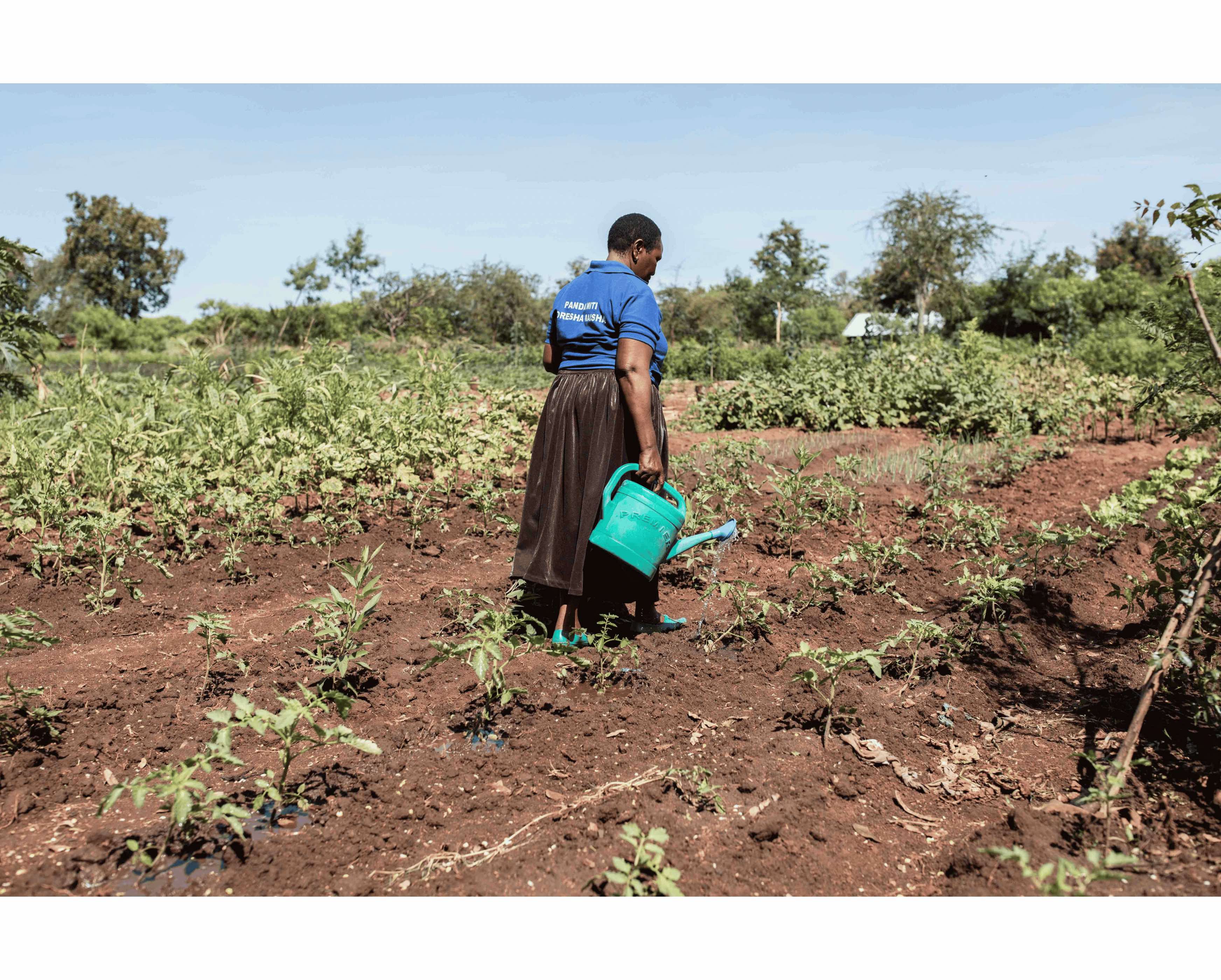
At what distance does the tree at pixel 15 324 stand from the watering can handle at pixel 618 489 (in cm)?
428

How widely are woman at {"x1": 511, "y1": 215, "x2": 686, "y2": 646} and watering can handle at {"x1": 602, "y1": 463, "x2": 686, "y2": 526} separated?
6 cm

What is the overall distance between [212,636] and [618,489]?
149 centimetres

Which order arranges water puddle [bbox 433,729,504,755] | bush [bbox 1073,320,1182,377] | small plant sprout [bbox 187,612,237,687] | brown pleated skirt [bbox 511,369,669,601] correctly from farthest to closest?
1. bush [bbox 1073,320,1182,377]
2. brown pleated skirt [bbox 511,369,669,601]
3. small plant sprout [bbox 187,612,237,687]
4. water puddle [bbox 433,729,504,755]

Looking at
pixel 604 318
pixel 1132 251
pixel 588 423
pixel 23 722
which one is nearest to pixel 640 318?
pixel 604 318

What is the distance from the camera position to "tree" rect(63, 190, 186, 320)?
→ 40688 mm

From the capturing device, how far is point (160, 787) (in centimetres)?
191

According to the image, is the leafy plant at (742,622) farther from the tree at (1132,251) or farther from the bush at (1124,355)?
the tree at (1132,251)

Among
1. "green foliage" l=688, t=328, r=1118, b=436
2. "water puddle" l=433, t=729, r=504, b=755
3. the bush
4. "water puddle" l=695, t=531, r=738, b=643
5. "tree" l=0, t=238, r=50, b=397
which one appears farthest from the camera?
the bush

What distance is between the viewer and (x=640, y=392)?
10.6ft

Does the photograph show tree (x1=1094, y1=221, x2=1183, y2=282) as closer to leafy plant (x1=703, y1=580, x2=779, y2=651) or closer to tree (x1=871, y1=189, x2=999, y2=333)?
tree (x1=871, y1=189, x2=999, y2=333)

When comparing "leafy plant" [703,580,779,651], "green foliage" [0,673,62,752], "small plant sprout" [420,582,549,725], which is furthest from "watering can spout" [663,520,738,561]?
"green foliage" [0,673,62,752]

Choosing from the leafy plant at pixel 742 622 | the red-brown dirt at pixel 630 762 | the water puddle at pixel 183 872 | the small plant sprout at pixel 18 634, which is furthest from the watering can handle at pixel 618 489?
the small plant sprout at pixel 18 634

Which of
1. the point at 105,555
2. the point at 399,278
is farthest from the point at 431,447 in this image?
the point at 399,278

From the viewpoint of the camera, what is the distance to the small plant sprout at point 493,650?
2.61 metres
